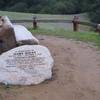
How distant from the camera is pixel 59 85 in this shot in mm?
6613

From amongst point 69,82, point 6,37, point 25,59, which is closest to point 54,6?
point 6,37

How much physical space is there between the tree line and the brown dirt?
2328 centimetres

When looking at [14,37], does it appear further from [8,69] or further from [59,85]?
[59,85]

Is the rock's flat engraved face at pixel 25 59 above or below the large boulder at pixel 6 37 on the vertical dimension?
below

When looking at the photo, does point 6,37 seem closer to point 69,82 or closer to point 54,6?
point 69,82

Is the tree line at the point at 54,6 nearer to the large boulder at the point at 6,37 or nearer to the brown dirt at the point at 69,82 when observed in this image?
the brown dirt at the point at 69,82

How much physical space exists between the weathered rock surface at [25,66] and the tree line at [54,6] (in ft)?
81.0

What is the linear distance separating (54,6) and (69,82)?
28.5 metres

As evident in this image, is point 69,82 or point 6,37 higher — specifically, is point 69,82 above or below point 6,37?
below

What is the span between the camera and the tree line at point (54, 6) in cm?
3238

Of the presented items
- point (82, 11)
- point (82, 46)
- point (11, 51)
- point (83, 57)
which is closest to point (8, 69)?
point (11, 51)

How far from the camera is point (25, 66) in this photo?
6.78 meters

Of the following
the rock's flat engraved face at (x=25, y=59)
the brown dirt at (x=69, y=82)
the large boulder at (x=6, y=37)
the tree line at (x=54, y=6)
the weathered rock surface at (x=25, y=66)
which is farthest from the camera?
the tree line at (x=54, y=6)

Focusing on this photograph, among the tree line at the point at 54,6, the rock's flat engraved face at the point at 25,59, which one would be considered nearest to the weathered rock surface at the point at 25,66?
the rock's flat engraved face at the point at 25,59
